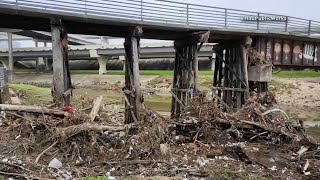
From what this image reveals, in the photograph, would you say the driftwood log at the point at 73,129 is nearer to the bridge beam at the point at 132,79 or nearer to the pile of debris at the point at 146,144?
the pile of debris at the point at 146,144

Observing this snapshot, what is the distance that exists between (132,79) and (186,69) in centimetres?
380

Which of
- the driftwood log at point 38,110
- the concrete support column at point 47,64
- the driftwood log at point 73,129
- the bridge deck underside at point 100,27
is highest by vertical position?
the bridge deck underside at point 100,27

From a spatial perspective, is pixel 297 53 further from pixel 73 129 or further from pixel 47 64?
pixel 47 64

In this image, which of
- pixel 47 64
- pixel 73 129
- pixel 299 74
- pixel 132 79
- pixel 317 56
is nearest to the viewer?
pixel 73 129

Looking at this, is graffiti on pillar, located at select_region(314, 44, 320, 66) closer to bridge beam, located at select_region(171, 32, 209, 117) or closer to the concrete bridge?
the concrete bridge

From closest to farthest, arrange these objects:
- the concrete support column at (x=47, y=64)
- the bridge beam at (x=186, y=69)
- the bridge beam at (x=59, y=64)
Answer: the bridge beam at (x=59, y=64) → the bridge beam at (x=186, y=69) → the concrete support column at (x=47, y=64)

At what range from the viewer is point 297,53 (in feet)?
84.6

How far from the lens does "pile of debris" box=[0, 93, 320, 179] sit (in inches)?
416

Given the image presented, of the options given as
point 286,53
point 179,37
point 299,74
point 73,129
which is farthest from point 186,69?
point 299,74

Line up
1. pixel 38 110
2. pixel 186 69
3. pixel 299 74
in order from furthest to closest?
pixel 299 74 → pixel 186 69 → pixel 38 110

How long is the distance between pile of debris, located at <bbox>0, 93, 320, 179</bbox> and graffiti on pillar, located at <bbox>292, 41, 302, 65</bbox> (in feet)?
36.8

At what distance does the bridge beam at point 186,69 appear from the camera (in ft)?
63.9

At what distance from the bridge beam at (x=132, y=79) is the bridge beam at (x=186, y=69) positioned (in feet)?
8.71

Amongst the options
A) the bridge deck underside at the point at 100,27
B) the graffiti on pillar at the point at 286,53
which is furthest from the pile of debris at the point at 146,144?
the graffiti on pillar at the point at 286,53
